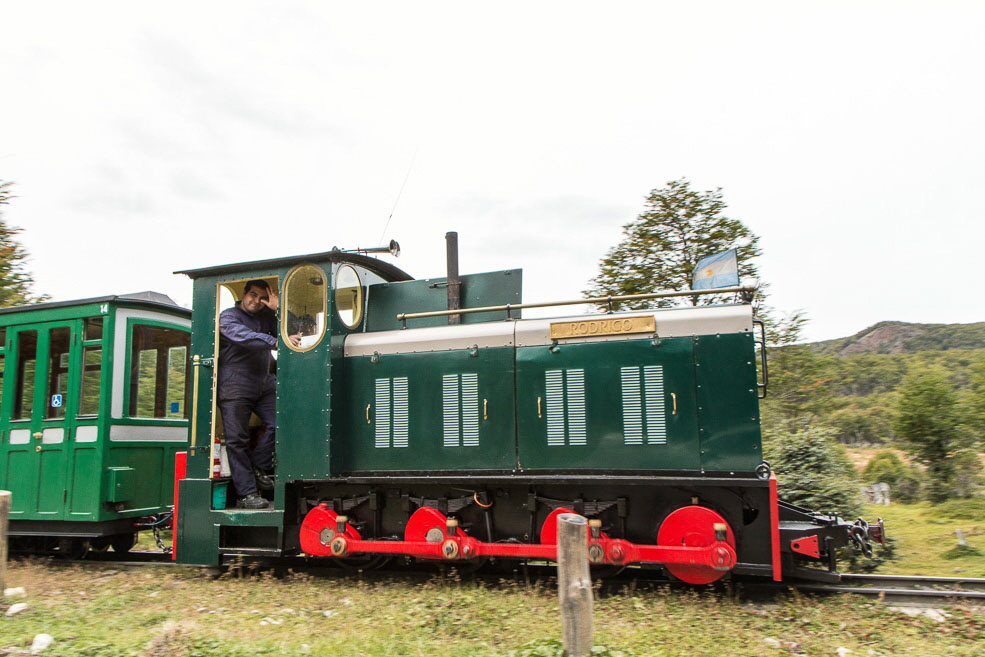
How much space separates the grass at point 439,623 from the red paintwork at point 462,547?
0.96ft

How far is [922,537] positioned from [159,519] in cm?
928

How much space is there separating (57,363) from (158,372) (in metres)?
1.07

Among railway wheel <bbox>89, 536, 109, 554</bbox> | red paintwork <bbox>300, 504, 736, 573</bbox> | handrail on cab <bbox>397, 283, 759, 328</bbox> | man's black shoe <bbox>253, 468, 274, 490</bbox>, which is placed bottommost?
railway wheel <bbox>89, 536, 109, 554</bbox>

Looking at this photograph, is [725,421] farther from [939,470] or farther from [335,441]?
[939,470]

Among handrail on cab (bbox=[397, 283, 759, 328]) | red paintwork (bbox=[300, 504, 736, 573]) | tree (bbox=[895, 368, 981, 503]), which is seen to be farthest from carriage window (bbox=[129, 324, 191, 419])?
tree (bbox=[895, 368, 981, 503])

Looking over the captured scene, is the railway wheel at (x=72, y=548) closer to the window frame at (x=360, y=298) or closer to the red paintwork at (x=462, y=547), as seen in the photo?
the red paintwork at (x=462, y=547)

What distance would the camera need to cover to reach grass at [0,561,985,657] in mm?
3771

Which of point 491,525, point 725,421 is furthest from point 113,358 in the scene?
point 725,421

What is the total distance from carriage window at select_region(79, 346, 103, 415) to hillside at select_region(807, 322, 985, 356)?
1686 inches

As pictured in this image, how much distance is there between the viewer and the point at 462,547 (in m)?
5.41

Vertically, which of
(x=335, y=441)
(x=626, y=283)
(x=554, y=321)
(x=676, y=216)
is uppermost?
(x=676, y=216)

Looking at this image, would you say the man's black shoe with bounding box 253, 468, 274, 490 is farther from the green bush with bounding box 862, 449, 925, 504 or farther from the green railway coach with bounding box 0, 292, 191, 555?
the green bush with bounding box 862, 449, 925, 504

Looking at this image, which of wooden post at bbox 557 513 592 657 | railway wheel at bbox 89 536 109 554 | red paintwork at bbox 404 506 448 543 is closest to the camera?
wooden post at bbox 557 513 592 657

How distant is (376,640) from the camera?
3.96m
